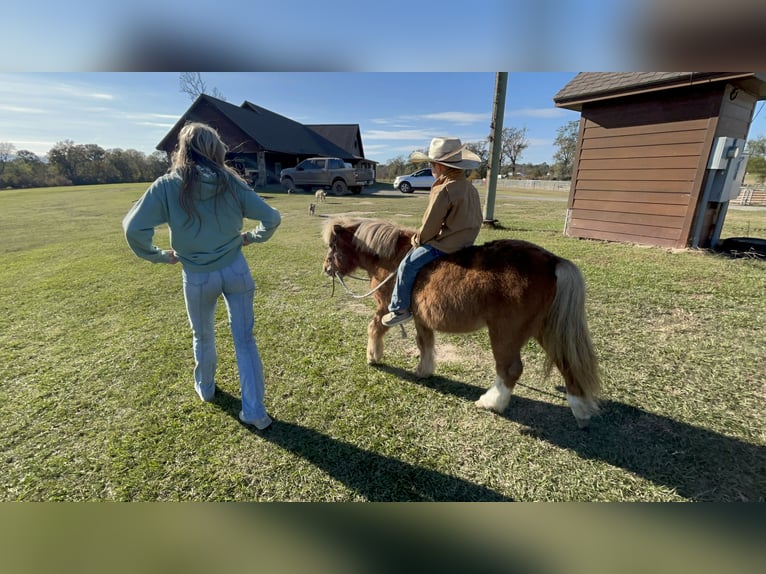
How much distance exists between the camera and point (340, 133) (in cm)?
4000

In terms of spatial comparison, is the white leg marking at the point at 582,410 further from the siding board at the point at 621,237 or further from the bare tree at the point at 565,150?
the bare tree at the point at 565,150

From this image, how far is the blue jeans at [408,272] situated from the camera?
9.42 ft

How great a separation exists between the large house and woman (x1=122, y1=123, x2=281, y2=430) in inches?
816

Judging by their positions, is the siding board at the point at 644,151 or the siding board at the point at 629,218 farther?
the siding board at the point at 629,218

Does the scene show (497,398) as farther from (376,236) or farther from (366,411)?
(376,236)

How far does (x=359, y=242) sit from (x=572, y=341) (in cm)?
203

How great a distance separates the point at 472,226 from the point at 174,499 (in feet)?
9.20

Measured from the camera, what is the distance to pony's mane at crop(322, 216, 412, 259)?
323 cm

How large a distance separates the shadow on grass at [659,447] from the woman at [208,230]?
1.96 meters

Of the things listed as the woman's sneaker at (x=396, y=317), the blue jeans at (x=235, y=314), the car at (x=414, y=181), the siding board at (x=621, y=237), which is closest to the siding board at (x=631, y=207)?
the siding board at (x=621, y=237)

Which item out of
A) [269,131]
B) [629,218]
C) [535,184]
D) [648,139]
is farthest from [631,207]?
[535,184]

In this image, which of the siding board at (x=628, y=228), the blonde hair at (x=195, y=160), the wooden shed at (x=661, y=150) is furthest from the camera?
the siding board at (x=628, y=228)

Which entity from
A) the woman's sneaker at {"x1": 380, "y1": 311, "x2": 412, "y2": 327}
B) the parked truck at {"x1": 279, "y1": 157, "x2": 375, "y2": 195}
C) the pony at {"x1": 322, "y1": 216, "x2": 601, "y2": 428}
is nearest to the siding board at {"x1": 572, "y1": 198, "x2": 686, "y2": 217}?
the pony at {"x1": 322, "y1": 216, "x2": 601, "y2": 428}

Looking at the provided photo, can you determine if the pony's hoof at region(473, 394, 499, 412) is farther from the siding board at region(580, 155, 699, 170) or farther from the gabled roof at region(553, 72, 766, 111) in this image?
the siding board at region(580, 155, 699, 170)
